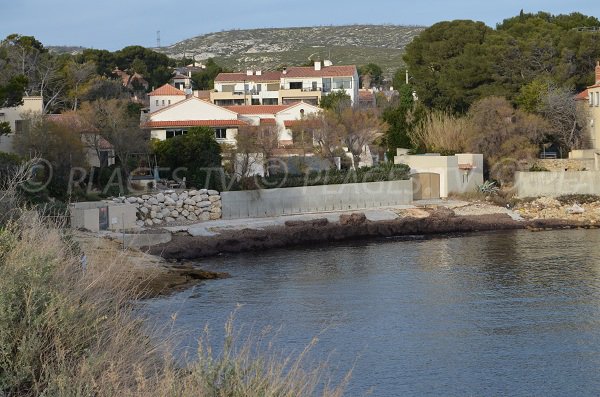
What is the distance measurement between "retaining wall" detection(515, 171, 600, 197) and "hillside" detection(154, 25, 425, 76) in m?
76.3

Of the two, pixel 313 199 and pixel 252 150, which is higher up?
pixel 252 150

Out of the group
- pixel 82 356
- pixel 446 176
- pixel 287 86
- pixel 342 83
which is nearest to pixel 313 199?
pixel 446 176

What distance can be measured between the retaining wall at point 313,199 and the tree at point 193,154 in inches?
79.2

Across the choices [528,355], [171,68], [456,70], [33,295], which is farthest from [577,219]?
[171,68]

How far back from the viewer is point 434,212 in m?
39.8

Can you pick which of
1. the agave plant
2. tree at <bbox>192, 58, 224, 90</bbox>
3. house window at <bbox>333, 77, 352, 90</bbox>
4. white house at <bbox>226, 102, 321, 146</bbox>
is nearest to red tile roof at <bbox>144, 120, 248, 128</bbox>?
white house at <bbox>226, 102, 321, 146</bbox>

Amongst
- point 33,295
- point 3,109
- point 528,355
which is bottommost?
point 528,355

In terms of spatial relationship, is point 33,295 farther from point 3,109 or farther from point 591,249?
point 3,109

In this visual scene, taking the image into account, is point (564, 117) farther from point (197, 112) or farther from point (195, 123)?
point (197, 112)

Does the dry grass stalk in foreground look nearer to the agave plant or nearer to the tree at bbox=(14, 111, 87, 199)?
the tree at bbox=(14, 111, 87, 199)

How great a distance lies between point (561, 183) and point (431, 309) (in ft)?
68.1

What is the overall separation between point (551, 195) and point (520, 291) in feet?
57.6

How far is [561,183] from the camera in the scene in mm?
42875

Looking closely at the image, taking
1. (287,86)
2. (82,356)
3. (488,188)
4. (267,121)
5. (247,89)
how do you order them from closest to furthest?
(82,356)
(488,188)
(267,121)
(287,86)
(247,89)
